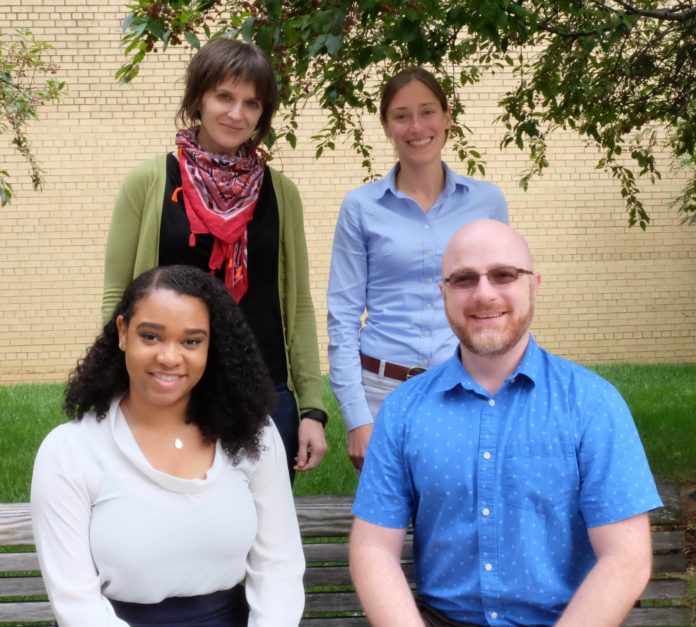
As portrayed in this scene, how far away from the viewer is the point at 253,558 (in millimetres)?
2682

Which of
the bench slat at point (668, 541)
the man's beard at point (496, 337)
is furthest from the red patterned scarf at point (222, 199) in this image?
the bench slat at point (668, 541)

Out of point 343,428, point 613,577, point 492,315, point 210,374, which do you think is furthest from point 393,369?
point 343,428

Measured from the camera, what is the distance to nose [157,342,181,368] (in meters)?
2.52

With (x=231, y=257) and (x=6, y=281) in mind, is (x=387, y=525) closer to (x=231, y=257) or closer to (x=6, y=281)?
(x=231, y=257)

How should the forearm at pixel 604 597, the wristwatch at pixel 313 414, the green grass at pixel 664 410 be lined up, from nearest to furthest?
the forearm at pixel 604 597, the wristwatch at pixel 313 414, the green grass at pixel 664 410

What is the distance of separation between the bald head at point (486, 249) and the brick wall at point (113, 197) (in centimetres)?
1045

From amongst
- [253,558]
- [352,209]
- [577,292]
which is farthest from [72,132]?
[253,558]

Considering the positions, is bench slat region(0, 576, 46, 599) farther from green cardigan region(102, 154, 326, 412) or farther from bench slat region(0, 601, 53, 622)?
green cardigan region(102, 154, 326, 412)

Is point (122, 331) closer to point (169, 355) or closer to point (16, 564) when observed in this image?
point (169, 355)

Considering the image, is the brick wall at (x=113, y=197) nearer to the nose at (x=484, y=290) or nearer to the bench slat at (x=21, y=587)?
the bench slat at (x=21, y=587)

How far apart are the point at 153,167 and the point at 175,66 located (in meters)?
10.5

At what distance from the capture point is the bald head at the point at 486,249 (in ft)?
8.13

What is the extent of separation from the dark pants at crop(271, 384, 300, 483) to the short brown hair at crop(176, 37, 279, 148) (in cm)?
93

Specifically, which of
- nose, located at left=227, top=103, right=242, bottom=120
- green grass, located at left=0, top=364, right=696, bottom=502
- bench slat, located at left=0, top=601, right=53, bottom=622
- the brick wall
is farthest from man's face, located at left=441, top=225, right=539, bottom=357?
the brick wall
